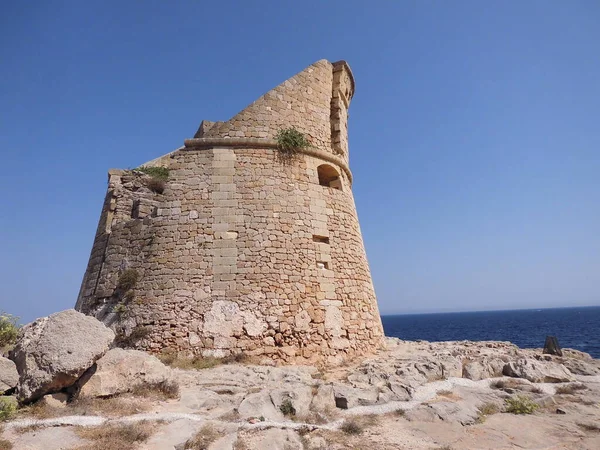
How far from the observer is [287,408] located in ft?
18.6

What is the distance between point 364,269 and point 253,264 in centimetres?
363

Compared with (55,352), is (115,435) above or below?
below

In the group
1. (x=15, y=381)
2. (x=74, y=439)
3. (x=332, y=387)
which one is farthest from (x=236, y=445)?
(x=15, y=381)

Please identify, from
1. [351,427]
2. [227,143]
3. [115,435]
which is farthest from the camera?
[227,143]

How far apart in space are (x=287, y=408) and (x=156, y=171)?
23.7 ft

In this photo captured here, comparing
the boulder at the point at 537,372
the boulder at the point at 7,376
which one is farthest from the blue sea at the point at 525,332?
the boulder at the point at 7,376

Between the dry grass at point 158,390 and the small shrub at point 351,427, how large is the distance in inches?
97.7

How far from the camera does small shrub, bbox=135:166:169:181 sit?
33.9 ft

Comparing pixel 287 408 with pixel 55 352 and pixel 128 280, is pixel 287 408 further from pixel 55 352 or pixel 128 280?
pixel 128 280

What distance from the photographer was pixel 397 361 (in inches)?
357

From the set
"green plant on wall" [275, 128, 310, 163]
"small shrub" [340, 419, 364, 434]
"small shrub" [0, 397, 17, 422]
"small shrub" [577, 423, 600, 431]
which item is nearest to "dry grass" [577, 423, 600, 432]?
"small shrub" [577, 423, 600, 431]

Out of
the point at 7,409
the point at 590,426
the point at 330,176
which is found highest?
the point at 330,176

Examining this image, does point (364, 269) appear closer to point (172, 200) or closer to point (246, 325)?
point (246, 325)

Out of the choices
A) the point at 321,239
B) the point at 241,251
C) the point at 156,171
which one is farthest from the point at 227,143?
the point at 321,239
